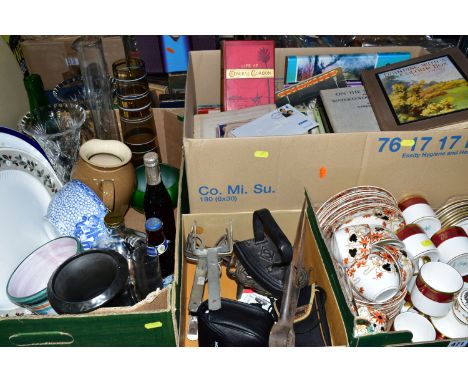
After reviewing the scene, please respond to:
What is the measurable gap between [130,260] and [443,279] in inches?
24.6

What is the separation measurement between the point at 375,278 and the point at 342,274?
61mm

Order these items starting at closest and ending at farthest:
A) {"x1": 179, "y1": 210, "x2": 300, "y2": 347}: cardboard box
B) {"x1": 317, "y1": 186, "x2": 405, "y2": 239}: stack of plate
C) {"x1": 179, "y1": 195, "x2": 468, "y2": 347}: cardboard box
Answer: {"x1": 179, "y1": 195, "x2": 468, "y2": 347}: cardboard box, {"x1": 317, "y1": 186, "x2": 405, "y2": 239}: stack of plate, {"x1": 179, "y1": 210, "x2": 300, "y2": 347}: cardboard box

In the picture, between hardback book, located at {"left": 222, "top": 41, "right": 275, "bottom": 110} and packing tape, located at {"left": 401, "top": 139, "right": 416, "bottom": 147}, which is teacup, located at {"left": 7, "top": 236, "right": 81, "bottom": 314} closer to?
hardback book, located at {"left": 222, "top": 41, "right": 275, "bottom": 110}

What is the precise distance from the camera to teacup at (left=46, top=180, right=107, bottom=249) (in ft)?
A: 2.85

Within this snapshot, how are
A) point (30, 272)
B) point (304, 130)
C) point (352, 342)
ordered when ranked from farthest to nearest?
point (304, 130) → point (30, 272) → point (352, 342)

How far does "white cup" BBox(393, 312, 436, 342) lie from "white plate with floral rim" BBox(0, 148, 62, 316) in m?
0.77

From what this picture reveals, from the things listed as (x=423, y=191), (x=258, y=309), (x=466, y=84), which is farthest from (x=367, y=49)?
(x=258, y=309)

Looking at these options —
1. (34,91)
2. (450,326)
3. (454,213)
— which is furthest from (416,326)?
(34,91)

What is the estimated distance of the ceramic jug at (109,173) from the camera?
3.07 ft

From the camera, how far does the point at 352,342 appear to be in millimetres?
684

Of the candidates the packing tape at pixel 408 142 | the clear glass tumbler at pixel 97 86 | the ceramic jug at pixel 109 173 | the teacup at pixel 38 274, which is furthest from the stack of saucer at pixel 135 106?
the packing tape at pixel 408 142

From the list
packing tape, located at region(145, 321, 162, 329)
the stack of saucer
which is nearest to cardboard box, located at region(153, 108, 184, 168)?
the stack of saucer

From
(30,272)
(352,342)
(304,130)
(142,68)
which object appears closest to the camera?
(352,342)

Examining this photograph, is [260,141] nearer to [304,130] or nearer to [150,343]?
Result: [304,130]
